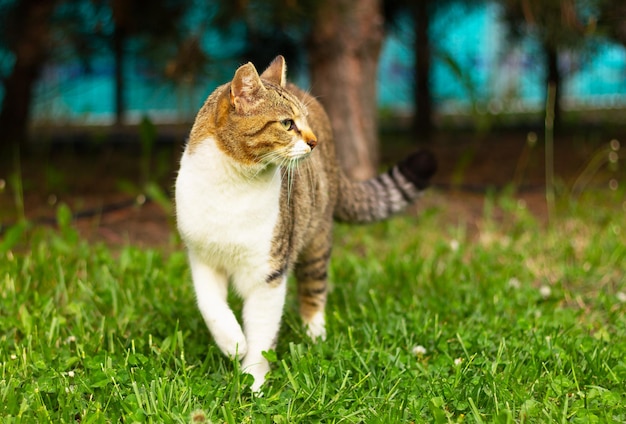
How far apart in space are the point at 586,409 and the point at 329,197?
1.36 metres

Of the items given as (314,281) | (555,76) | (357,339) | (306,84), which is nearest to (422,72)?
(555,76)

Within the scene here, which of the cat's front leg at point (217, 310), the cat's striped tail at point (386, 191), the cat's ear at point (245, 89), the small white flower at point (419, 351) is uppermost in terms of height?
the cat's ear at point (245, 89)

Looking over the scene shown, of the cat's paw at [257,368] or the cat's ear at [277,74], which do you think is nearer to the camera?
the cat's paw at [257,368]

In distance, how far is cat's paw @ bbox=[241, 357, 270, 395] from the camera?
2768 millimetres

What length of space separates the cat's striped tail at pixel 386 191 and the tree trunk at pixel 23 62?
223 centimetres

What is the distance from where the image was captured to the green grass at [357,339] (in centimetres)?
240

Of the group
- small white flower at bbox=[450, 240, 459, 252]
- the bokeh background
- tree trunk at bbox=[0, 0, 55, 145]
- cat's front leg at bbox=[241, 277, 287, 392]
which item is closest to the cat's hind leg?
cat's front leg at bbox=[241, 277, 287, 392]

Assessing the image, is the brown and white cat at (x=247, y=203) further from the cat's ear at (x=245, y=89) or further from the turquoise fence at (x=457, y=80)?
the turquoise fence at (x=457, y=80)

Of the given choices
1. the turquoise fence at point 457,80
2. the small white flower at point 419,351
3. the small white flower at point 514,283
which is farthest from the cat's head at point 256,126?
the turquoise fence at point 457,80

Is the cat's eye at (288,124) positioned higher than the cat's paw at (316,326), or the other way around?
the cat's eye at (288,124)

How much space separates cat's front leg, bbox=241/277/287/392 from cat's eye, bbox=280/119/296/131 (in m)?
0.54

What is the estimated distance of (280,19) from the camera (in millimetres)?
4289

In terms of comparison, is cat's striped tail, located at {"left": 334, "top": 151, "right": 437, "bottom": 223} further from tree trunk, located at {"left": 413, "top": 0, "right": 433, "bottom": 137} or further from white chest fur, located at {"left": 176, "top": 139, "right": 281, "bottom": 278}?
tree trunk, located at {"left": 413, "top": 0, "right": 433, "bottom": 137}

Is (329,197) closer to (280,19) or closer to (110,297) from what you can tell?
(110,297)
